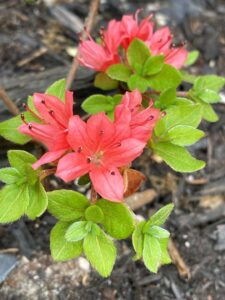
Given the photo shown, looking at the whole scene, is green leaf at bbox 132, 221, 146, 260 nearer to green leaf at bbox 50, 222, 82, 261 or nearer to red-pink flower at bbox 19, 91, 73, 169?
green leaf at bbox 50, 222, 82, 261

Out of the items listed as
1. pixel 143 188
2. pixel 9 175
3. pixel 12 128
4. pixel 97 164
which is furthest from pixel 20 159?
pixel 143 188

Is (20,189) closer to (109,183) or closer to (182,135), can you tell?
(109,183)

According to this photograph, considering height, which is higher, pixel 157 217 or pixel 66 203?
pixel 66 203

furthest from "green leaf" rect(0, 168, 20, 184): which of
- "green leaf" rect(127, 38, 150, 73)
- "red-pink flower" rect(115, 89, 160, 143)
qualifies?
"green leaf" rect(127, 38, 150, 73)

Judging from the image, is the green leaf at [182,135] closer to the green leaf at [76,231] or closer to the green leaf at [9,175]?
the green leaf at [76,231]

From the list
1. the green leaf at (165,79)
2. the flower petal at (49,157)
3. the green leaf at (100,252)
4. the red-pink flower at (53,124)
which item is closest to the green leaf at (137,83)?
the green leaf at (165,79)

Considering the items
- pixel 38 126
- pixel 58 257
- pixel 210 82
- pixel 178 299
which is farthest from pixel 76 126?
pixel 178 299

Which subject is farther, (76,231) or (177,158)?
(177,158)
